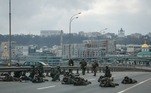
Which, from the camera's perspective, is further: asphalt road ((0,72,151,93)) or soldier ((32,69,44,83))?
soldier ((32,69,44,83))

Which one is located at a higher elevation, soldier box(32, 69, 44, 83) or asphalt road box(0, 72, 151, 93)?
soldier box(32, 69, 44, 83)

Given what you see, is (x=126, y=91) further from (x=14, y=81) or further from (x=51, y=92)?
(x=14, y=81)

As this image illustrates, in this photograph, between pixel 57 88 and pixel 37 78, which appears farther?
pixel 37 78

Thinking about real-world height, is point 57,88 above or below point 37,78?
below

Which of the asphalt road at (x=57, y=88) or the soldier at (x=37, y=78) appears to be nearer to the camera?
the asphalt road at (x=57, y=88)

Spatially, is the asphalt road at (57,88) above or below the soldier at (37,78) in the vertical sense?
below

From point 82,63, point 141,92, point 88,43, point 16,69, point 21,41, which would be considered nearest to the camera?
point 141,92

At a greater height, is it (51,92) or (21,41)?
(21,41)

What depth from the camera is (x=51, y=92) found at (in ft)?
77.9

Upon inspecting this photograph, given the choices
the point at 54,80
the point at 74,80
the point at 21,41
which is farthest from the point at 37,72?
the point at 21,41

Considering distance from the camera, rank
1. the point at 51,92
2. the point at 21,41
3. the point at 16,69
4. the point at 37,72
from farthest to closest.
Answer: the point at 21,41 < the point at 16,69 < the point at 37,72 < the point at 51,92

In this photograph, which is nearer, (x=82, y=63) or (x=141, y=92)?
(x=141, y=92)

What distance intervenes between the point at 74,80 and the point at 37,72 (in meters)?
3.85

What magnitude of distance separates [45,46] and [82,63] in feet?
470
